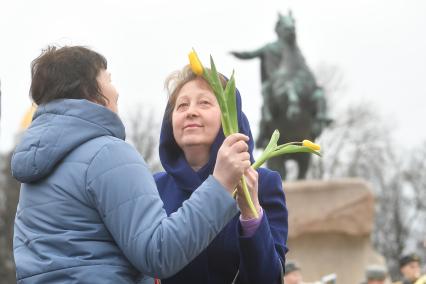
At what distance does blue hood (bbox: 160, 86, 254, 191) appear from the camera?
2.72m

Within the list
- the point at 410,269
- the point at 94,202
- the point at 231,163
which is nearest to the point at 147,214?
the point at 94,202

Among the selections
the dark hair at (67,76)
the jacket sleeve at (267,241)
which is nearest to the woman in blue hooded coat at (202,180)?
the jacket sleeve at (267,241)

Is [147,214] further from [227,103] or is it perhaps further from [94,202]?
[227,103]

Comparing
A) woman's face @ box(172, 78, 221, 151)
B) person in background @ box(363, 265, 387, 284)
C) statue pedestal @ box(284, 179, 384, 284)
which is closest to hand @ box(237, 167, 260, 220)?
woman's face @ box(172, 78, 221, 151)

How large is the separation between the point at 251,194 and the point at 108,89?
457 mm

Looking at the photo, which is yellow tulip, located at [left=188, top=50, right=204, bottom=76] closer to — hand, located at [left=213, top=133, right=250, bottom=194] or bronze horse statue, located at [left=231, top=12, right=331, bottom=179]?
hand, located at [left=213, top=133, right=250, bottom=194]

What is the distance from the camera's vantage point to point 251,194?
255 centimetres

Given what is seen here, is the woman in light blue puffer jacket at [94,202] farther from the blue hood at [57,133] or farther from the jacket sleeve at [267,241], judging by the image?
the jacket sleeve at [267,241]

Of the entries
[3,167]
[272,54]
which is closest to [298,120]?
[272,54]

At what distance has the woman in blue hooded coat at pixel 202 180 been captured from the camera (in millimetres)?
2633

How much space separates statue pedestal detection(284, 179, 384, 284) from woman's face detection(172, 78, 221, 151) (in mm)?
10238

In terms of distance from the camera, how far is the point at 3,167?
143 feet

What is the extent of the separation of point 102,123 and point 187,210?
0.32 m

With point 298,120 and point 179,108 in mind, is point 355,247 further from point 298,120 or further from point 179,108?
point 179,108
